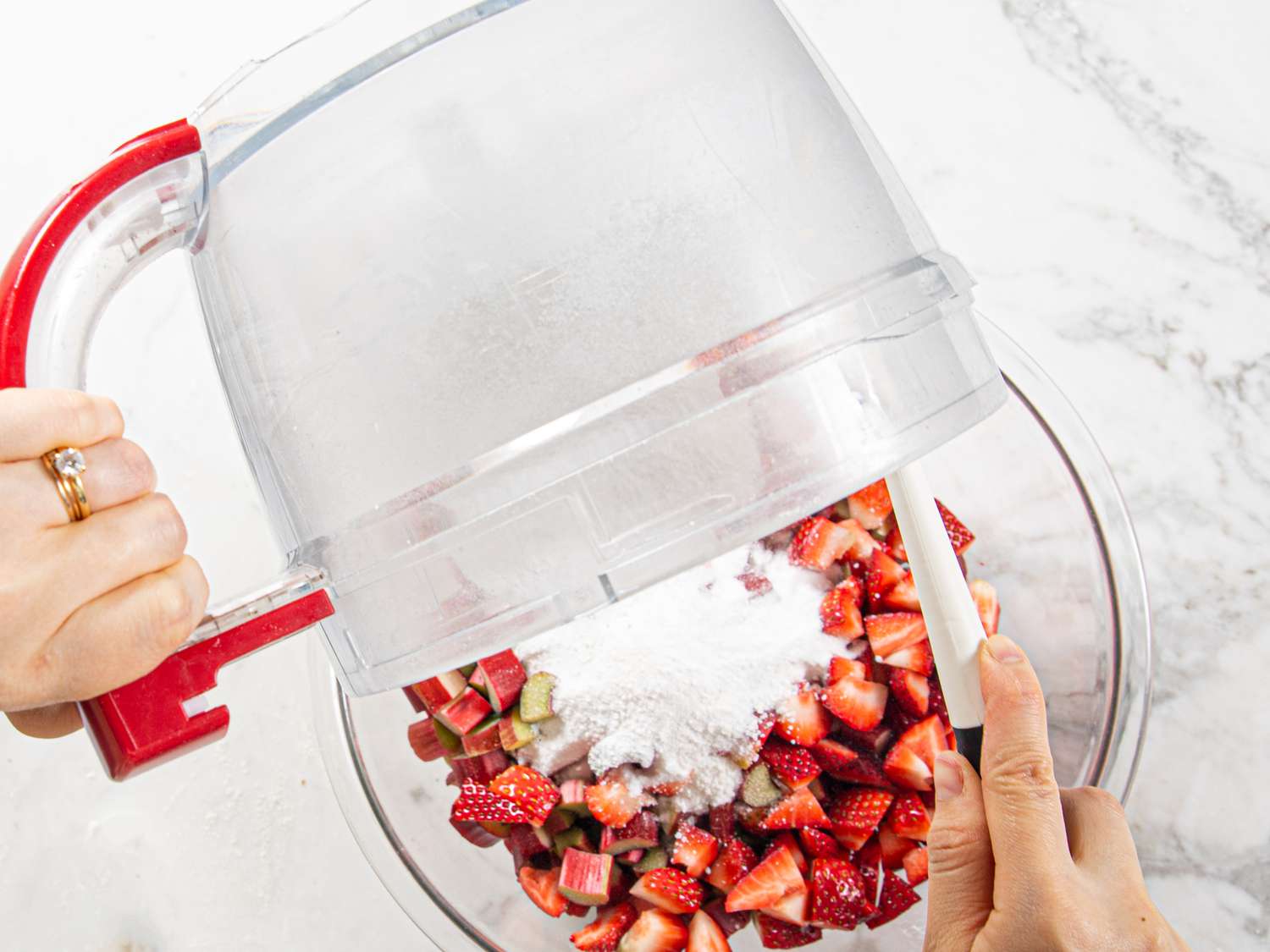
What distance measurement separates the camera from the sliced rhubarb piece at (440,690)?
103 centimetres

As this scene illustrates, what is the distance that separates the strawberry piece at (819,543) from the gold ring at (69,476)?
0.64 metres

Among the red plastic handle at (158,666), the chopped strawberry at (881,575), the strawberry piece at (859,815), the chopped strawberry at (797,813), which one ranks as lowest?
the strawberry piece at (859,815)

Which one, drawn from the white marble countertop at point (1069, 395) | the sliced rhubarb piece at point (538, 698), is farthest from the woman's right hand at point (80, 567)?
the white marble countertop at point (1069, 395)

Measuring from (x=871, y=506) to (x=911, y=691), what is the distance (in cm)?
19

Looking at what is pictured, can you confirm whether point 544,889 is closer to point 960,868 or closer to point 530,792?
point 530,792

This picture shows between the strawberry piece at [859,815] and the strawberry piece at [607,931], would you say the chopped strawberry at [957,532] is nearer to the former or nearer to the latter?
the strawberry piece at [859,815]

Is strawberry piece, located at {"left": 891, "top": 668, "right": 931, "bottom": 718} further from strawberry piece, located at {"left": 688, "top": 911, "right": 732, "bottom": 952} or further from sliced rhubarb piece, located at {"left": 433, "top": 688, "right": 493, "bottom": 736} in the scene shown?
sliced rhubarb piece, located at {"left": 433, "top": 688, "right": 493, "bottom": 736}

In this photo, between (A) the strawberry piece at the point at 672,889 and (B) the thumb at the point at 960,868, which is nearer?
(B) the thumb at the point at 960,868

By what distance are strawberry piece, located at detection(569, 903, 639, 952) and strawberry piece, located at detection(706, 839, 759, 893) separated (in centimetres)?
9

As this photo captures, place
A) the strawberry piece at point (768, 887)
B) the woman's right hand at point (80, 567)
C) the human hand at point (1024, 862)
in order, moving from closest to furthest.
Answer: the woman's right hand at point (80, 567), the human hand at point (1024, 862), the strawberry piece at point (768, 887)

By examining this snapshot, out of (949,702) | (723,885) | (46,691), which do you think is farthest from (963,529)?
(46,691)

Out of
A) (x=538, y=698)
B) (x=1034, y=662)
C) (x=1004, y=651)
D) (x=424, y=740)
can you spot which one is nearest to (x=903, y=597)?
(x=1034, y=662)

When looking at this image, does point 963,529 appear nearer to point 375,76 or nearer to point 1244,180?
point 1244,180

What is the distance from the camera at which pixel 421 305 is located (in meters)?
0.62
